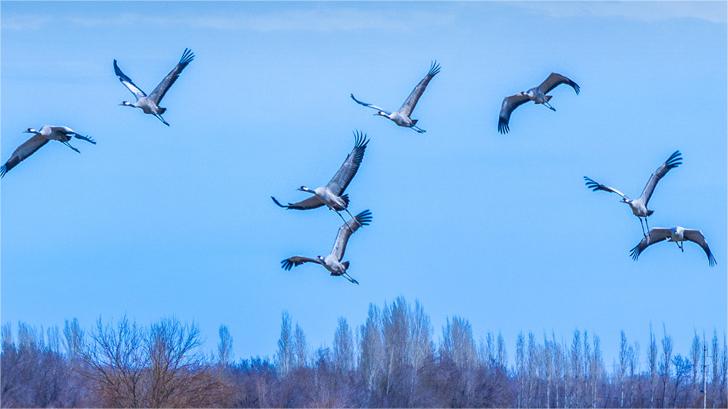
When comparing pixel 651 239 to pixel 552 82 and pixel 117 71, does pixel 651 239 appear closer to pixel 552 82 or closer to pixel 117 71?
pixel 552 82

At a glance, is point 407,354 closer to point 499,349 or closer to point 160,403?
→ point 499,349

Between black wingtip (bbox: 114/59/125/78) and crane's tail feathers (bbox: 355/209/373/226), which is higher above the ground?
black wingtip (bbox: 114/59/125/78)

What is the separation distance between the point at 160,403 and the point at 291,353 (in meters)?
35.1

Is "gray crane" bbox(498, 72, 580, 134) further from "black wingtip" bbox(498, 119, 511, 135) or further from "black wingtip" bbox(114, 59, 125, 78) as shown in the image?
"black wingtip" bbox(114, 59, 125, 78)

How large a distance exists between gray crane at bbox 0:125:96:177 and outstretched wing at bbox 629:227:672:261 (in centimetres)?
980

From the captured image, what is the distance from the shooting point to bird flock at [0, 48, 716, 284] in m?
29.7

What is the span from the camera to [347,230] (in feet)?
98.5

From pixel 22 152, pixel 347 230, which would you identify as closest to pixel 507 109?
pixel 347 230

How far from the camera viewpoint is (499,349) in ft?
282

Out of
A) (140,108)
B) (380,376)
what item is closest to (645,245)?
(140,108)

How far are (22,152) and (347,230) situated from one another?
23.1 feet

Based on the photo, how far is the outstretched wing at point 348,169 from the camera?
29203mm

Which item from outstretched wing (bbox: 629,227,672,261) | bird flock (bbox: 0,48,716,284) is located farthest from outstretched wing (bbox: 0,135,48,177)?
outstretched wing (bbox: 629,227,672,261)

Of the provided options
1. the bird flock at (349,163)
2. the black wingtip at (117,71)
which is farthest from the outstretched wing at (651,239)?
the black wingtip at (117,71)
